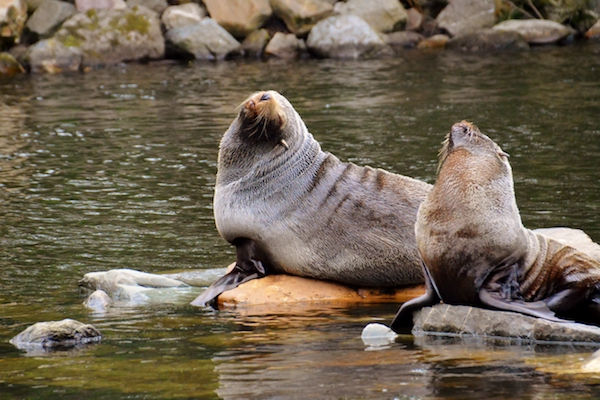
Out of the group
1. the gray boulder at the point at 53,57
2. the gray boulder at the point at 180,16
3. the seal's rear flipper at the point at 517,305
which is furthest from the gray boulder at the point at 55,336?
the gray boulder at the point at 180,16

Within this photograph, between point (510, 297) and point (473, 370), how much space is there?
120 cm

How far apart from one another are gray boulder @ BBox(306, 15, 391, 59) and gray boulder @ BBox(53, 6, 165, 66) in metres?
4.07

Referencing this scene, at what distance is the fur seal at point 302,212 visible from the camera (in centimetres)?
981

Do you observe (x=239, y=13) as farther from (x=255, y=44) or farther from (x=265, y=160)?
(x=265, y=160)

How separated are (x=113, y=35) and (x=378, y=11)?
22.9 ft

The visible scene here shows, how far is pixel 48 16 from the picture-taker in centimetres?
3247

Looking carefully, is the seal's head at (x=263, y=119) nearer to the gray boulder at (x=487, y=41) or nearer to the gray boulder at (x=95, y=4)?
the gray boulder at (x=487, y=41)

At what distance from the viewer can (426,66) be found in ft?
94.1

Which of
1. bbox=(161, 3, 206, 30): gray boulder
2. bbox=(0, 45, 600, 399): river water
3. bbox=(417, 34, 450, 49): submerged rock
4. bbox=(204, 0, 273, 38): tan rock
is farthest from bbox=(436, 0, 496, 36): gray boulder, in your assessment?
bbox=(161, 3, 206, 30): gray boulder

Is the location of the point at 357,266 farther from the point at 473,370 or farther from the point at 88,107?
the point at 88,107

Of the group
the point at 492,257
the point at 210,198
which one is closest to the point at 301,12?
the point at 210,198

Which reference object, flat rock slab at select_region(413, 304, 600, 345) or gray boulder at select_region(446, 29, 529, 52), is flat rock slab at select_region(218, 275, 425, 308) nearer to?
flat rock slab at select_region(413, 304, 600, 345)

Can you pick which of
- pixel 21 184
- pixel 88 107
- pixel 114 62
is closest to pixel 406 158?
pixel 21 184

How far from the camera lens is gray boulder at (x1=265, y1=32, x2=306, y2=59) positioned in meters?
32.3
